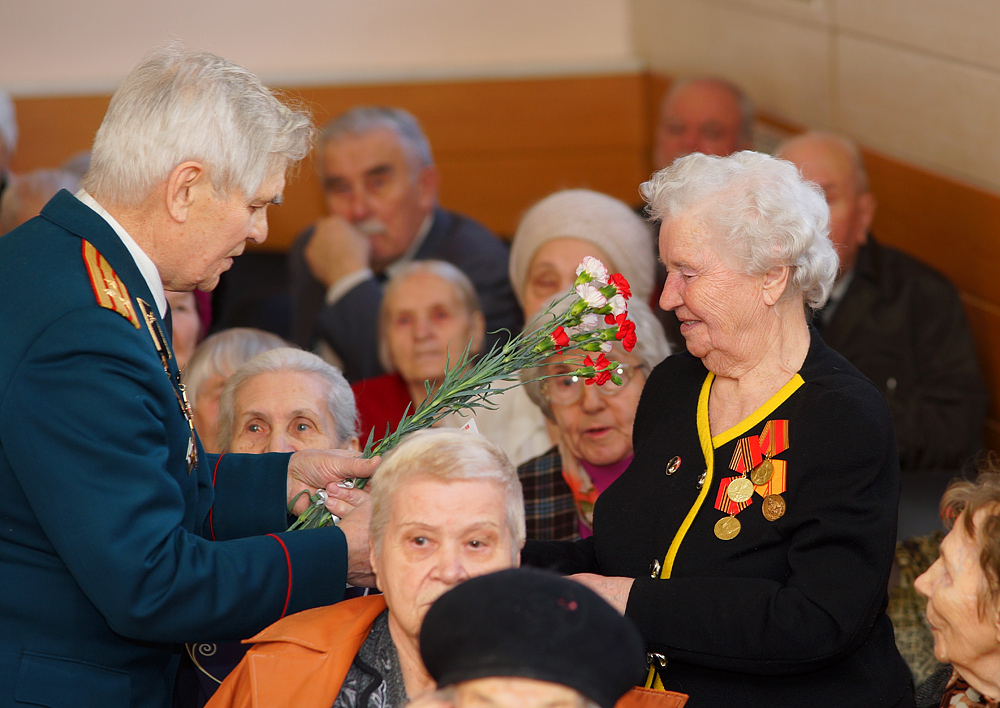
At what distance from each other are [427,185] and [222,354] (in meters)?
2.10

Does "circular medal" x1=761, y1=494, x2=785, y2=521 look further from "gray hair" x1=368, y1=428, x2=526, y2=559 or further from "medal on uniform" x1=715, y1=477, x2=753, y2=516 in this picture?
"gray hair" x1=368, y1=428, x2=526, y2=559

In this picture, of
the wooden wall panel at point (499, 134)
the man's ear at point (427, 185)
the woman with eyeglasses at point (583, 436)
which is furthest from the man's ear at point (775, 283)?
the wooden wall panel at point (499, 134)

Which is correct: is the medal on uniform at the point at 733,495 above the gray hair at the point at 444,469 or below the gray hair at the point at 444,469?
below

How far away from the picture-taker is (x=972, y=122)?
12.2ft

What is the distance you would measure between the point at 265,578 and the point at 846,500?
3.34 ft

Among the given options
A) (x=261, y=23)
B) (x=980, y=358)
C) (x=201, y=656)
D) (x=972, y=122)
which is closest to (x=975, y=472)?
(x=980, y=358)

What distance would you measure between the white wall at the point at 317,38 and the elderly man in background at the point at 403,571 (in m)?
5.10

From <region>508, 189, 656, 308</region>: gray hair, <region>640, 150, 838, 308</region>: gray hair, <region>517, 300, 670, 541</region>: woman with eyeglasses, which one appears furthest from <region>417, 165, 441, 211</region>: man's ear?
<region>640, 150, 838, 308</region>: gray hair

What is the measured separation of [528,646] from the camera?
143cm

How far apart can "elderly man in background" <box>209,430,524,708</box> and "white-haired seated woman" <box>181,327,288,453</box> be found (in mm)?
1339

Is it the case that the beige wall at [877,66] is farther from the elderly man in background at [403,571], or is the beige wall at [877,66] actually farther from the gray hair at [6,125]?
the gray hair at [6,125]

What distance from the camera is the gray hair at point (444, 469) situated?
189 centimetres

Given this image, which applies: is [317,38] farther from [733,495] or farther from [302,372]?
[733,495]

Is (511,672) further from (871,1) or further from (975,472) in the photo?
(871,1)
